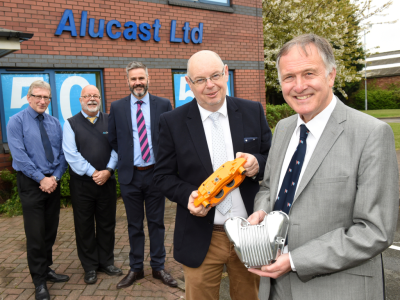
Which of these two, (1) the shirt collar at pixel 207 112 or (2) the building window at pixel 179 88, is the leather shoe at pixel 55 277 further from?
(2) the building window at pixel 179 88

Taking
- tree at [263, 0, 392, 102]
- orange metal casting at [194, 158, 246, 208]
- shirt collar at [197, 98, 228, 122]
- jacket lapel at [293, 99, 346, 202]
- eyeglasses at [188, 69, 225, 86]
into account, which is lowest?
orange metal casting at [194, 158, 246, 208]

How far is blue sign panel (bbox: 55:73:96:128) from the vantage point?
787 centimetres

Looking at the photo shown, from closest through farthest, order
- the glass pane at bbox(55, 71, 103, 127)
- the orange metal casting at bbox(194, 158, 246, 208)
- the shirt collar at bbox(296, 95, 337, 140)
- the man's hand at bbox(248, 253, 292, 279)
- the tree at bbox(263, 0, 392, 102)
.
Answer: the man's hand at bbox(248, 253, 292, 279) → the shirt collar at bbox(296, 95, 337, 140) → the orange metal casting at bbox(194, 158, 246, 208) → the glass pane at bbox(55, 71, 103, 127) → the tree at bbox(263, 0, 392, 102)

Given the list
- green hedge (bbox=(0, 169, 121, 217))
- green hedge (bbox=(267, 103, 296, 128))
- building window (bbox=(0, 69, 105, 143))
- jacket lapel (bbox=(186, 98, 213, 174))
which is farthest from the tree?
jacket lapel (bbox=(186, 98, 213, 174))

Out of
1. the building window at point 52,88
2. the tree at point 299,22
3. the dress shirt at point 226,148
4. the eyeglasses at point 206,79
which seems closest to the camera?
the eyeglasses at point 206,79

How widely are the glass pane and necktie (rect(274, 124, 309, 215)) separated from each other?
706cm

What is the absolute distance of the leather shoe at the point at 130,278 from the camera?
3.91 m

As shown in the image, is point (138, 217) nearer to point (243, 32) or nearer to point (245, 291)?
point (245, 291)

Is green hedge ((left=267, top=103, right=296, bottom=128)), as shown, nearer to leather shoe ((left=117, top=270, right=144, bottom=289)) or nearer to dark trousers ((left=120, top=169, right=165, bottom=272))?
dark trousers ((left=120, top=169, right=165, bottom=272))

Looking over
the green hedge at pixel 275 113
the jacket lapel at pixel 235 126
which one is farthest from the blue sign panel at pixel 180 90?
the jacket lapel at pixel 235 126

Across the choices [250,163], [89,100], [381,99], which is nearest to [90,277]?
[89,100]

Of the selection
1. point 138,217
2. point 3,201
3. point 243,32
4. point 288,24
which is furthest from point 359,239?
point 288,24

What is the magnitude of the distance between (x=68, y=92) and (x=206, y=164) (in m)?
6.58

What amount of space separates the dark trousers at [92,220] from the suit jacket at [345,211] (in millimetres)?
3091
